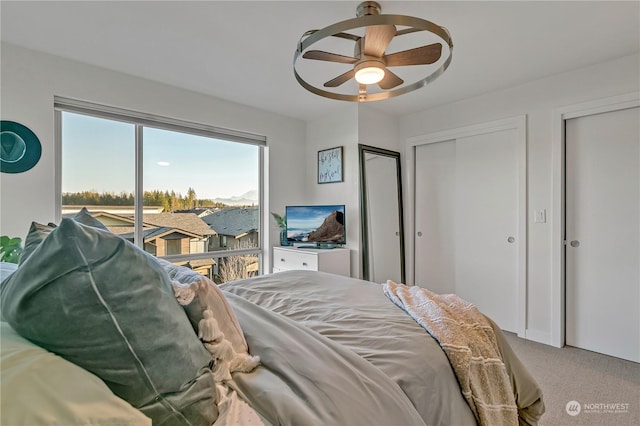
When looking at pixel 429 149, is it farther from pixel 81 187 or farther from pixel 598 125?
pixel 81 187

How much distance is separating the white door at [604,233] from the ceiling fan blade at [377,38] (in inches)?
86.6

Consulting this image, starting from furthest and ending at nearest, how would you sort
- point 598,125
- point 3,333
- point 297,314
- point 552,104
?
point 552,104, point 598,125, point 297,314, point 3,333

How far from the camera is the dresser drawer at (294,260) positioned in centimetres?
339

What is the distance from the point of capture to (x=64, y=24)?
2086 mm

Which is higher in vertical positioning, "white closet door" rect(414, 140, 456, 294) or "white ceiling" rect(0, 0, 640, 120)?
"white ceiling" rect(0, 0, 640, 120)

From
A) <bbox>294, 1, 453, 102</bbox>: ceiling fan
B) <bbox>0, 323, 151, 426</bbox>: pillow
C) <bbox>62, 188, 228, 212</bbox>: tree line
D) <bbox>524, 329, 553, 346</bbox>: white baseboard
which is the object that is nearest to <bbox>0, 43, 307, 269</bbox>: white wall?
<bbox>62, 188, 228, 212</bbox>: tree line

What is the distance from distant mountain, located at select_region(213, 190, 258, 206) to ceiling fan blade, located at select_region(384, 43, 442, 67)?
2.50 m

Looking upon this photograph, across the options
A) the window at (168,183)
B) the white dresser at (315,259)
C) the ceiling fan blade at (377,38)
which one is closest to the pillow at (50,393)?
the ceiling fan blade at (377,38)

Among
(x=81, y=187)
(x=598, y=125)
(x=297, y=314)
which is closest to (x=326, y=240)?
(x=297, y=314)

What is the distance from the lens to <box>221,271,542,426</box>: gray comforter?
838 mm

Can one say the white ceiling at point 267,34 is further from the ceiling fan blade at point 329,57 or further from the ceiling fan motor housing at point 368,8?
the ceiling fan blade at point 329,57

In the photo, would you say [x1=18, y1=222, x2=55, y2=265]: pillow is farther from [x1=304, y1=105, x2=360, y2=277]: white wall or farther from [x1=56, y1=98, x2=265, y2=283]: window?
[x1=304, y1=105, x2=360, y2=277]: white wall

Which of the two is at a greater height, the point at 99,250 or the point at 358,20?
the point at 358,20

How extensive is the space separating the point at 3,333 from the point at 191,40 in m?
2.26
